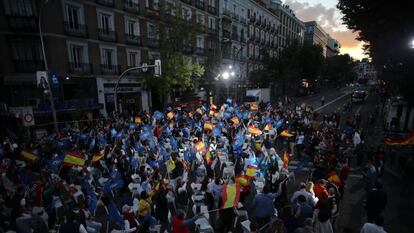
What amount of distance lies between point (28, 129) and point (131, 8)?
17.2m

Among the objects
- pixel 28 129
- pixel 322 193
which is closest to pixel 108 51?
pixel 28 129

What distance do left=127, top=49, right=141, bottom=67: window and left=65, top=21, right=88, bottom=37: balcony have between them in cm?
501

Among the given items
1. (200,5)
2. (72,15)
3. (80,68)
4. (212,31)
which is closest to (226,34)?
(212,31)

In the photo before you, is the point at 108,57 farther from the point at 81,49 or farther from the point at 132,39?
the point at 132,39

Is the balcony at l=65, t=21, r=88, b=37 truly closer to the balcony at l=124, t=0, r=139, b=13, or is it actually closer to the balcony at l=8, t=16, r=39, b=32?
the balcony at l=8, t=16, r=39, b=32

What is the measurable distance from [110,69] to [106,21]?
505 cm

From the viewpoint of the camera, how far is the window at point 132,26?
89.1 ft

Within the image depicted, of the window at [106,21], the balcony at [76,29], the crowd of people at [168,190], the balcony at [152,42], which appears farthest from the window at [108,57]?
the crowd of people at [168,190]

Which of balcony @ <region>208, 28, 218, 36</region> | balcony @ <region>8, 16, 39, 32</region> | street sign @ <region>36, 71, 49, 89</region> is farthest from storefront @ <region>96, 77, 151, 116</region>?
balcony @ <region>208, 28, 218, 36</region>

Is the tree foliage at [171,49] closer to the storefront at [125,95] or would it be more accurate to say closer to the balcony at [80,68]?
the storefront at [125,95]

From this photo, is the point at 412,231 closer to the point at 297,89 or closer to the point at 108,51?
the point at 108,51

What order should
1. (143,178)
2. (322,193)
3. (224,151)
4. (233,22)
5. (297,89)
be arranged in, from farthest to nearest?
(297,89)
(233,22)
(224,151)
(143,178)
(322,193)

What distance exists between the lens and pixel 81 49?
23.6 metres

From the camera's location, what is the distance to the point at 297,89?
189 ft
